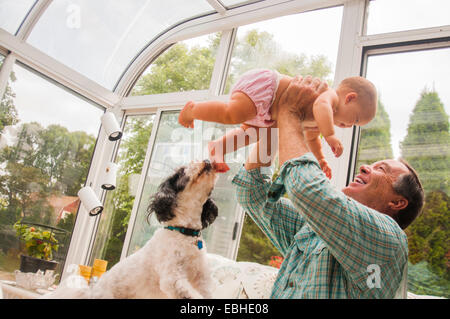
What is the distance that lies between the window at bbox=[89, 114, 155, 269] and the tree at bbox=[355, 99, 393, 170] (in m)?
1.56

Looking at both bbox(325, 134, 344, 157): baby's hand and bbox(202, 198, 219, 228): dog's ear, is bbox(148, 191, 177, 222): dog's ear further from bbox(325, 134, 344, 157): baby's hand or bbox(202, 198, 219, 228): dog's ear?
bbox(325, 134, 344, 157): baby's hand

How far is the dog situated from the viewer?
0.71 meters

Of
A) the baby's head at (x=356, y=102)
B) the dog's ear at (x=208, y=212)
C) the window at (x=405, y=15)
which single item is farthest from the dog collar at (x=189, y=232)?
the window at (x=405, y=15)

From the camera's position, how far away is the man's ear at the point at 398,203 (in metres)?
0.96

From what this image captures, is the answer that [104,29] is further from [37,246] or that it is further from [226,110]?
[226,110]

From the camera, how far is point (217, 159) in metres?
0.96

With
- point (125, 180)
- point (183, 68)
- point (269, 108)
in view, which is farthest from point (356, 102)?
point (183, 68)

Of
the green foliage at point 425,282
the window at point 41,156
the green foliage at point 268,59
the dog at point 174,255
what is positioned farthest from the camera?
the green foliage at point 268,59

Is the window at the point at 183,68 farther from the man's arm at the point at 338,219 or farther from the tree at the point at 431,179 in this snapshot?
the man's arm at the point at 338,219

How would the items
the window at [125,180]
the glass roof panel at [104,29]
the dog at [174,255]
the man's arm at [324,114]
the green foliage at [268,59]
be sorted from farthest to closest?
the glass roof panel at [104,29] → the green foliage at [268,59] → the window at [125,180] → the man's arm at [324,114] → the dog at [174,255]

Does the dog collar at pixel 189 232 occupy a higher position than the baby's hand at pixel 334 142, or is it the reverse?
the baby's hand at pixel 334 142

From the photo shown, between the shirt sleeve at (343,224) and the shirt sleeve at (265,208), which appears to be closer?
the shirt sleeve at (343,224)

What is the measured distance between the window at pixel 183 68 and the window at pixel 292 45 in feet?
0.83

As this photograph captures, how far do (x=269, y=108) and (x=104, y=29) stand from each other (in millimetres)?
2297
